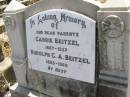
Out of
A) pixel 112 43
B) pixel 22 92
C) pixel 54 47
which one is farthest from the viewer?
pixel 22 92

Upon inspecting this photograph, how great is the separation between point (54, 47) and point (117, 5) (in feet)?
3.36

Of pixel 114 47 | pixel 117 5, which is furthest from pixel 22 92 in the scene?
pixel 117 5

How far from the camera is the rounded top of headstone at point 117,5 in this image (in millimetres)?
2609

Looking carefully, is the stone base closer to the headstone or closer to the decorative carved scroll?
the headstone

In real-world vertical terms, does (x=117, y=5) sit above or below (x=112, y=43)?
above

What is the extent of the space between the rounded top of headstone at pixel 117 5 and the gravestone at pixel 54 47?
132 millimetres

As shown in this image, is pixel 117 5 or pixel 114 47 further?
pixel 114 47

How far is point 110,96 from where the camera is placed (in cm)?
300

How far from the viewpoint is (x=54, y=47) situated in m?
3.30

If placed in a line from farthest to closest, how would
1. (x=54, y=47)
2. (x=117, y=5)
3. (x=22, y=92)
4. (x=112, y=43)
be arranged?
(x=22, y=92) → (x=54, y=47) → (x=112, y=43) → (x=117, y=5)

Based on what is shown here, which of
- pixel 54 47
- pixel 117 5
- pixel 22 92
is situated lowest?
pixel 22 92

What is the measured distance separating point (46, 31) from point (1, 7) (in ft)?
15.9

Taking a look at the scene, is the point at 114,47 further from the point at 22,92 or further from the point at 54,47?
the point at 22,92

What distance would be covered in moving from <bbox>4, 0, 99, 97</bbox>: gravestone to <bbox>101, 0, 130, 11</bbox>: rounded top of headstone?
0.43ft
